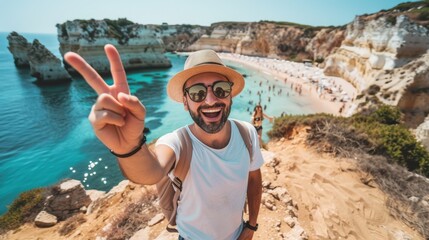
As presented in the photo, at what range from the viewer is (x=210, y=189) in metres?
1.74

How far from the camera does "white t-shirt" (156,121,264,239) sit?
1732 mm

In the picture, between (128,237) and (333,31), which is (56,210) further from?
(333,31)

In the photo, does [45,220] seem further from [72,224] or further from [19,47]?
[19,47]

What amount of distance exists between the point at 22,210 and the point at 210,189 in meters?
9.20

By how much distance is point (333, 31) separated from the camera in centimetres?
4538

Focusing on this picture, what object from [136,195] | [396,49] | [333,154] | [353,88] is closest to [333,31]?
[353,88]

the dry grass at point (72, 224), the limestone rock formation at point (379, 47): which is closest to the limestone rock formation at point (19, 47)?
the dry grass at point (72, 224)

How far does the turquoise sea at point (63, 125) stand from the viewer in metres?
12.9

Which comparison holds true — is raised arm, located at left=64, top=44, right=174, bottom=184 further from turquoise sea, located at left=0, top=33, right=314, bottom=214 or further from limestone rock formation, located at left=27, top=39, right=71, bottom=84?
limestone rock formation, located at left=27, top=39, right=71, bottom=84

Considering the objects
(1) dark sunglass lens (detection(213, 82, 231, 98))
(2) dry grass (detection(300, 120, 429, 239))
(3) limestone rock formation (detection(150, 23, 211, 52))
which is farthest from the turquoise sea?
(3) limestone rock formation (detection(150, 23, 211, 52))

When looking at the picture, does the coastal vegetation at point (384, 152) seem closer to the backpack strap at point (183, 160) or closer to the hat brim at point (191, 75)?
the hat brim at point (191, 75)

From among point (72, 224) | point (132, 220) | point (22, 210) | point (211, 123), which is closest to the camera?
point (211, 123)

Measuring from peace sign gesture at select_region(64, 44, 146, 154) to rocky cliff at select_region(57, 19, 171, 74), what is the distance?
44995mm

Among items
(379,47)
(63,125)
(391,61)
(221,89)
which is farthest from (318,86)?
(221,89)
